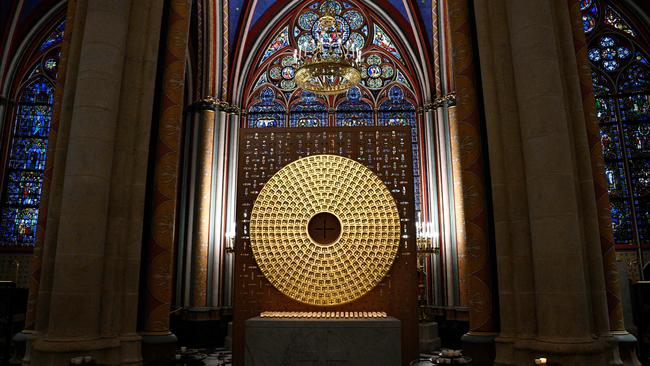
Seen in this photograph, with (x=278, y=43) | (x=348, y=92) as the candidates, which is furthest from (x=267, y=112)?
(x=348, y=92)

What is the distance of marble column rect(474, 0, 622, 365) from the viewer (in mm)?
4090

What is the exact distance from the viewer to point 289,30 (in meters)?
15.4

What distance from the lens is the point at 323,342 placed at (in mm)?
4910

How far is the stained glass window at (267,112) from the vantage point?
15023 millimetres

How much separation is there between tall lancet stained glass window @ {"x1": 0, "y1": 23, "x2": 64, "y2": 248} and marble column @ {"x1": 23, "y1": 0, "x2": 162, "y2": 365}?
9.23m

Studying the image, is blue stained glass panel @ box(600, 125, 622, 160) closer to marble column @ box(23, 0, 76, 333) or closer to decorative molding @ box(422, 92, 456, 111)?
decorative molding @ box(422, 92, 456, 111)

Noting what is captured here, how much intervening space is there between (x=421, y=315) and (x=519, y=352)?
22.5ft

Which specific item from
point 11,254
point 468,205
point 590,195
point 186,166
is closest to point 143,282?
point 468,205

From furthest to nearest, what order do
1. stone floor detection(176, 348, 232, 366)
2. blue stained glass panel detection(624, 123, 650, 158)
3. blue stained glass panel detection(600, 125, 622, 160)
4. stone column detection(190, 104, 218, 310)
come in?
1. blue stained glass panel detection(600, 125, 622, 160)
2. blue stained glass panel detection(624, 123, 650, 158)
3. stone column detection(190, 104, 218, 310)
4. stone floor detection(176, 348, 232, 366)

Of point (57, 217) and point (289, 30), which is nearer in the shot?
point (57, 217)

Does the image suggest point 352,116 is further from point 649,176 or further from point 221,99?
point 649,176

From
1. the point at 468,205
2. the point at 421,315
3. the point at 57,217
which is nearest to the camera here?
the point at 57,217

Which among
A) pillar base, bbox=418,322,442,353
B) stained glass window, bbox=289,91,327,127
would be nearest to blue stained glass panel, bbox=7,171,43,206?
stained glass window, bbox=289,91,327,127

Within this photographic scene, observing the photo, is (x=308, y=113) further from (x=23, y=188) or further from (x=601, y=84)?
(x=601, y=84)
